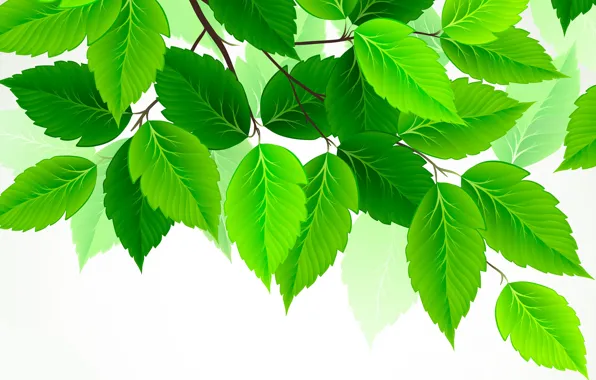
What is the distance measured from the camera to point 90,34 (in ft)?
0.75

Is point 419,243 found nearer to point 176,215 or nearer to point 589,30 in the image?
point 176,215

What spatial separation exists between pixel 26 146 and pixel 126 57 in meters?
0.20

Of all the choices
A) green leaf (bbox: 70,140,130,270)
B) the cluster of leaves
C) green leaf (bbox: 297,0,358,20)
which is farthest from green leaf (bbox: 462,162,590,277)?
green leaf (bbox: 70,140,130,270)

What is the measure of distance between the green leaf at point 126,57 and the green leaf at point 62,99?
4 centimetres

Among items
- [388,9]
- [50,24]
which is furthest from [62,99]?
[388,9]

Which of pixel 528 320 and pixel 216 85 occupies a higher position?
pixel 216 85

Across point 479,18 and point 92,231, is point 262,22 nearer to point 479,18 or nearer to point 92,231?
point 479,18

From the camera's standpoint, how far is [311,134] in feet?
0.94

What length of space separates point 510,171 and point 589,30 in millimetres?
185

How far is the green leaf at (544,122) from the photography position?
0.38 m

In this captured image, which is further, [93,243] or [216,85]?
[93,243]

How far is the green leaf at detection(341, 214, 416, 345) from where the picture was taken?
15.1 inches

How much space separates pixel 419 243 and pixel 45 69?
7.3 inches

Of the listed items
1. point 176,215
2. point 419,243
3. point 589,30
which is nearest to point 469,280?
point 419,243
